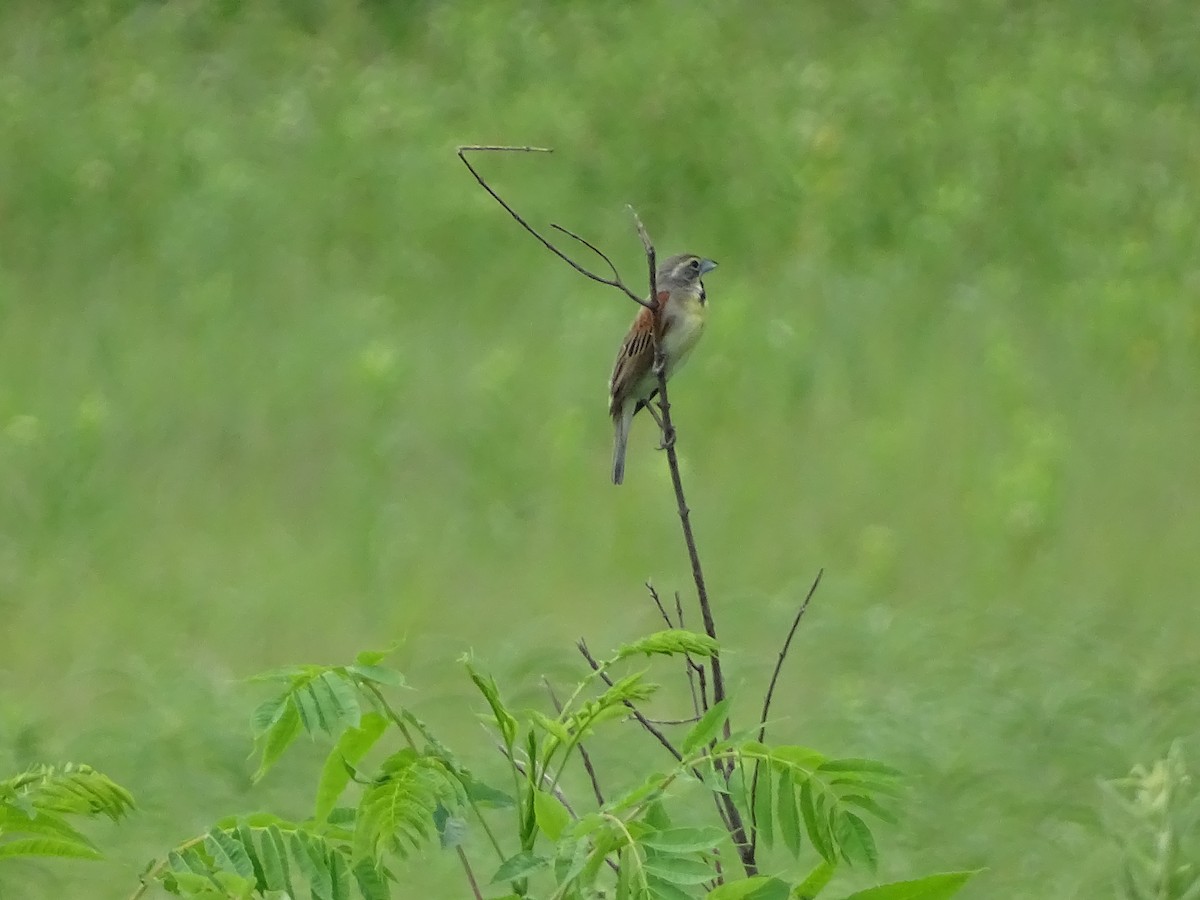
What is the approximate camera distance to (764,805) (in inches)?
47.3

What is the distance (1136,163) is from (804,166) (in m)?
1.79

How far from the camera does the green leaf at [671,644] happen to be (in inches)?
46.8

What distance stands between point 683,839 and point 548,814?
0.41 ft

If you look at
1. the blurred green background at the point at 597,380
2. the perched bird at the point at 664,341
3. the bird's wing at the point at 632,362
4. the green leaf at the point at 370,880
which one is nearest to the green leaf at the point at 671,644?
the green leaf at the point at 370,880

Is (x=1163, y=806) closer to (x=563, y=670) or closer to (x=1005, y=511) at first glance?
(x=563, y=670)

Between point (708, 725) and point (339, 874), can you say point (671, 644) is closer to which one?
point (708, 725)

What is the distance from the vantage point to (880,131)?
29.5 ft

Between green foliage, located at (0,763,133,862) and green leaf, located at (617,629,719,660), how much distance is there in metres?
0.39

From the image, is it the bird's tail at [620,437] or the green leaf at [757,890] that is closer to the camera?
the green leaf at [757,890]

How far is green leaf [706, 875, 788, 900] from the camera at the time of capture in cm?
106

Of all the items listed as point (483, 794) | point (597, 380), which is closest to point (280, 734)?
point (483, 794)

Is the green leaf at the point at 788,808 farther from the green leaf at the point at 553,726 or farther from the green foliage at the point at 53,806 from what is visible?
the green foliage at the point at 53,806

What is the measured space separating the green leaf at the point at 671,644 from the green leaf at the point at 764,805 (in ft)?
0.32

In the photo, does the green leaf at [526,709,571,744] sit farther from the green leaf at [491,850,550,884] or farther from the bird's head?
the bird's head
